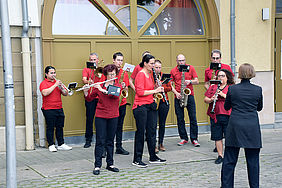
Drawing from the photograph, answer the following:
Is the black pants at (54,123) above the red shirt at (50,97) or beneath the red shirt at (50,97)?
beneath

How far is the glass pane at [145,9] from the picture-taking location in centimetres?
1001

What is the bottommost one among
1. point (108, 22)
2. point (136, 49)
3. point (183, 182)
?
point (183, 182)

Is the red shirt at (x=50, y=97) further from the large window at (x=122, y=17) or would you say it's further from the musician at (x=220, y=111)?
the musician at (x=220, y=111)

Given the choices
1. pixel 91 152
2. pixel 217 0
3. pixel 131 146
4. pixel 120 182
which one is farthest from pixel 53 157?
pixel 217 0

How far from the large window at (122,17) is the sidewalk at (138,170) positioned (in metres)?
2.74

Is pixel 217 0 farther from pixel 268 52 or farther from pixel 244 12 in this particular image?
pixel 268 52

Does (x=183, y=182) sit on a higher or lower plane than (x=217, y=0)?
lower

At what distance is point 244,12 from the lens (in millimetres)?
10789

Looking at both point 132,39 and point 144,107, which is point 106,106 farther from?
point 132,39

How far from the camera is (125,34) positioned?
9844mm

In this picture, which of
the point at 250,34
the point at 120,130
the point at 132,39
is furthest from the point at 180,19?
the point at 120,130

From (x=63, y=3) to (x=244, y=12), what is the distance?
4.57 m

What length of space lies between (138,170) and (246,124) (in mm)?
2194

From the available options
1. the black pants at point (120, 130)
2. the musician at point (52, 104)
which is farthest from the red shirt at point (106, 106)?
the musician at point (52, 104)
